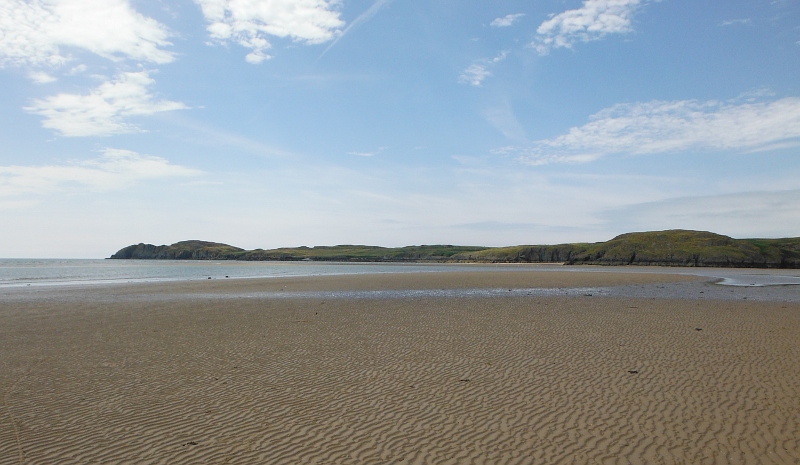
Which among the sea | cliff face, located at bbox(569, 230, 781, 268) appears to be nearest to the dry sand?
the sea

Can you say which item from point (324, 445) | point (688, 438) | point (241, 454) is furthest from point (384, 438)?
point (688, 438)

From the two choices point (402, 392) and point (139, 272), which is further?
point (139, 272)

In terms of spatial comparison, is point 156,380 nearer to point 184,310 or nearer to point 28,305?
point 184,310

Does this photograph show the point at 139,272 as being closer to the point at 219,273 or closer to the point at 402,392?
the point at 219,273

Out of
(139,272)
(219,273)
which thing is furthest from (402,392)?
(139,272)

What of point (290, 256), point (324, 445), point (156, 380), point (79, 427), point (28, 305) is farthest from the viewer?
point (290, 256)

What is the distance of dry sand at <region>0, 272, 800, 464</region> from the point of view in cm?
693

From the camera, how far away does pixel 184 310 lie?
73.7ft

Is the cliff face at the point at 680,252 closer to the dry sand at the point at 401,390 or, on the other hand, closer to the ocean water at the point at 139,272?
the ocean water at the point at 139,272

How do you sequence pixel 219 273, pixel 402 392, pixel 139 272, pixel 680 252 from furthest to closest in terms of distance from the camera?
pixel 680 252
pixel 139 272
pixel 219 273
pixel 402 392

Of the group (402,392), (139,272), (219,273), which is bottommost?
(402,392)

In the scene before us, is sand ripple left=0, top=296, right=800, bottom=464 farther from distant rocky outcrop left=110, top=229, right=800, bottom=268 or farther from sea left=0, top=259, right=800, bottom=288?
distant rocky outcrop left=110, top=229, right=800, bottom=268

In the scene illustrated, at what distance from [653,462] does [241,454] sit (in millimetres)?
5817

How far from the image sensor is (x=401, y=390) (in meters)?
9.73
